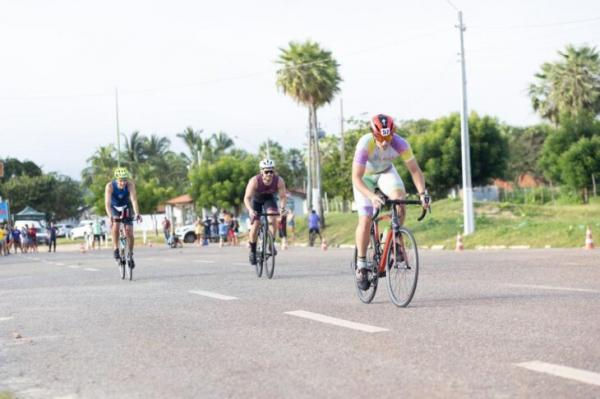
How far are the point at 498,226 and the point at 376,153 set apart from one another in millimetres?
22451

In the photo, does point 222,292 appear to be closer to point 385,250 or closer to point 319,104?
point 385,250

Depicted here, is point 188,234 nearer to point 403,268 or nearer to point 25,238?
point 25,238

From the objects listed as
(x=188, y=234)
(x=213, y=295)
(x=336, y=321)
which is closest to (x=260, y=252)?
(x=213, y=295)

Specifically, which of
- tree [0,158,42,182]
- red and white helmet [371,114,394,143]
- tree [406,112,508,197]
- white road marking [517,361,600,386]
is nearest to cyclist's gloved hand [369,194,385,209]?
red and white helmet [371,114,394,143]

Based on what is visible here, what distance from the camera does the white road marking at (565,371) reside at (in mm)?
4683

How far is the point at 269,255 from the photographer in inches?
540

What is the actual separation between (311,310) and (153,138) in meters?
98.6

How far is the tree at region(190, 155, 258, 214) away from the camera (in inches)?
2749

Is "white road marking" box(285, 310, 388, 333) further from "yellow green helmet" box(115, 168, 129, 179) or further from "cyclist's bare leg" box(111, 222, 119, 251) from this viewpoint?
"cyclist's bare leg" box(111, 222, 119, 251)

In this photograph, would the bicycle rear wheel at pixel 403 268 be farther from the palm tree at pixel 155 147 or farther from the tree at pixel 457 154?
the palm tree at pixel 155 147

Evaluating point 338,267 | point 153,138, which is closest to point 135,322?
point 338,267

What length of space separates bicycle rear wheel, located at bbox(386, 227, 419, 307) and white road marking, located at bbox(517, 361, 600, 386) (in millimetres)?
3136

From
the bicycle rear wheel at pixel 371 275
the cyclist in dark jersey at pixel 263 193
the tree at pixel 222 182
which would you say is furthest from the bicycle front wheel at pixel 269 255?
the tree at pixel 222 182

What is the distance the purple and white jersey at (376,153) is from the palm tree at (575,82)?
53778 mm
